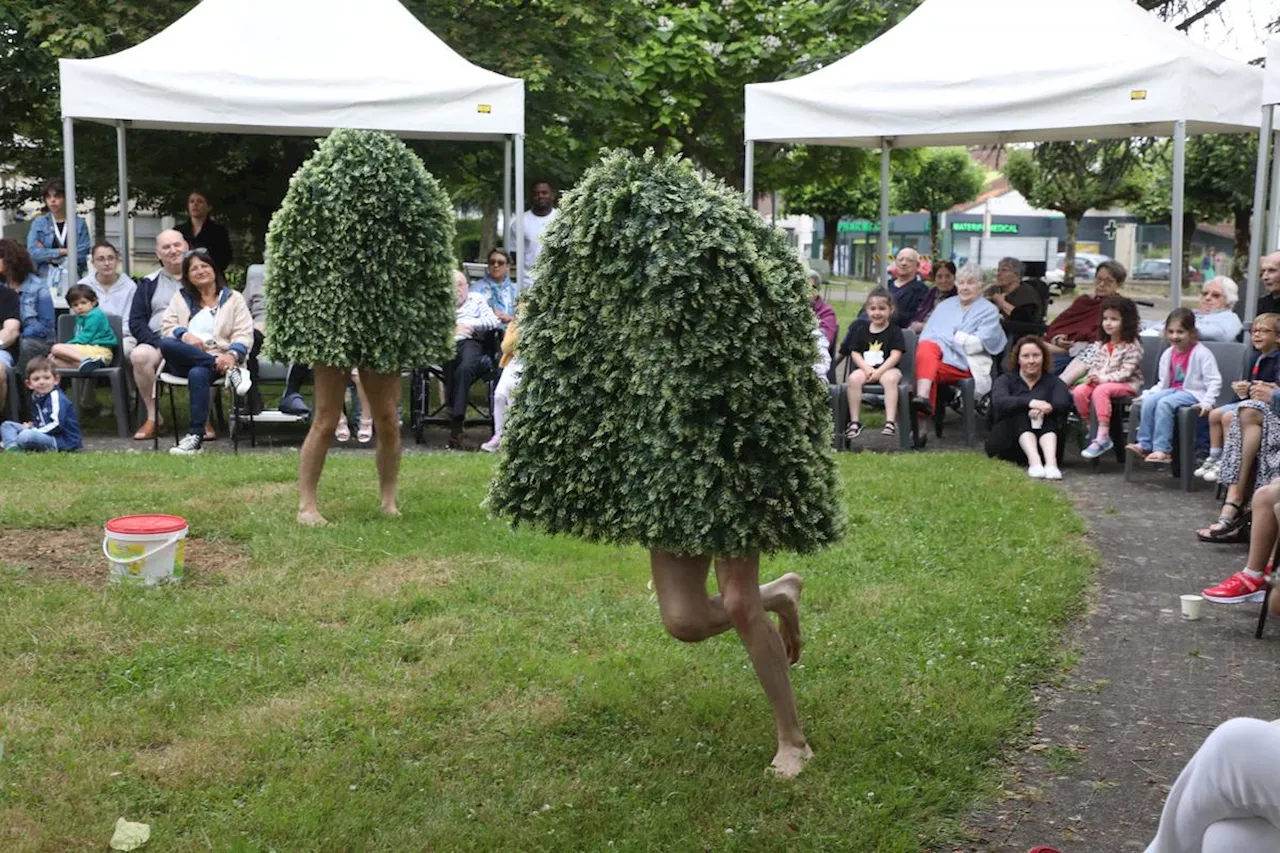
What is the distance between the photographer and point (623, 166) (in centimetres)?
423

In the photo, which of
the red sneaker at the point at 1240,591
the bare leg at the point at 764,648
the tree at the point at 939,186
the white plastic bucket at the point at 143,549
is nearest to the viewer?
the bare leg at the point at 764,648

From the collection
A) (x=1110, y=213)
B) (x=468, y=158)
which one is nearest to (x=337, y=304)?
(x=468, y=158)

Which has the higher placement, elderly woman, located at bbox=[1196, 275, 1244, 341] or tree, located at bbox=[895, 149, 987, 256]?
tree, located at bbox=[895, 149, 987, 256]

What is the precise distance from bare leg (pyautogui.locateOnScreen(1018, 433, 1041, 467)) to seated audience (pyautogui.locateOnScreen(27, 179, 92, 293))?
8239mm

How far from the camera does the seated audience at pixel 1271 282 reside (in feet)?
32.4

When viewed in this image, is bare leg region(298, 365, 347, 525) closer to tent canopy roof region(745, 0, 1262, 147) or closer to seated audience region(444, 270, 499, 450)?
seated audience region(444, 270, 499, 450)

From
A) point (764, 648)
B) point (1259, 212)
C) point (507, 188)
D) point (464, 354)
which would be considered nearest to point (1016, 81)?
point (1259, 212)

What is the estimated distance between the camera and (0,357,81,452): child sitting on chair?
10164 millimetres

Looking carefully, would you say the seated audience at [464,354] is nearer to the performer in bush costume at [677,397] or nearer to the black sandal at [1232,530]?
the black sandal at [1232,530]

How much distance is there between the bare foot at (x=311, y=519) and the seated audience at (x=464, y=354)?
10.8 ft

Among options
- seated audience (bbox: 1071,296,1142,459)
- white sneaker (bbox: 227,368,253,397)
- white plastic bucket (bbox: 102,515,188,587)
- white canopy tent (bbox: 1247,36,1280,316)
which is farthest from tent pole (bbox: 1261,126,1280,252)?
white plastic bucket (bbox: 102,515,188,587)

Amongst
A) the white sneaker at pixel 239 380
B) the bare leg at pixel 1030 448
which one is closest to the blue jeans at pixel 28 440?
the white sneaker at pixel 239 380

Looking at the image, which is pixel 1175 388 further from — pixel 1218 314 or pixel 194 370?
pixel 194 370

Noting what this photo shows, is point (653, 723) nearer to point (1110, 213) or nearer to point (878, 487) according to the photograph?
point (878, 487)
